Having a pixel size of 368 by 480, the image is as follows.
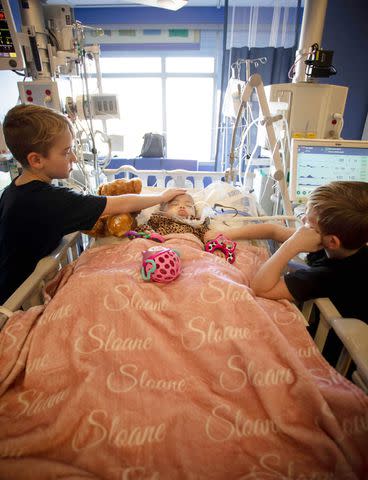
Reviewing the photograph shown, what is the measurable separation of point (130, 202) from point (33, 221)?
1.37 feet

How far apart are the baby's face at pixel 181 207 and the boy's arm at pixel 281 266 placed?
671 mm

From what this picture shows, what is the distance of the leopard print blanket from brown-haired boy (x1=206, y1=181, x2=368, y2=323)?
0.54 meters

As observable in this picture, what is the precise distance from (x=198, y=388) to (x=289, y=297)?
48cm

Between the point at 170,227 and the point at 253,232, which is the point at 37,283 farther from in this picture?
the point at 253,232

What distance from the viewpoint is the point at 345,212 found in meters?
0.92

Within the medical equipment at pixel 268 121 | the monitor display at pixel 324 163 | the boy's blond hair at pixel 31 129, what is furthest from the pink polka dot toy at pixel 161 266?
the monitor display at pixel 324 163

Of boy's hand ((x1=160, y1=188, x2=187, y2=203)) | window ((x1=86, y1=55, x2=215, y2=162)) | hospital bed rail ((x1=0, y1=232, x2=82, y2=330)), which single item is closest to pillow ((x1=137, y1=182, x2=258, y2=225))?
boy's hand ((x1=160, y1=188, x2=187, y2=203))

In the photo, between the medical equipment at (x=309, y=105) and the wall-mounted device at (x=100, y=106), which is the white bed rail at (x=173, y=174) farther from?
the medical equipment at (x=309, y=105)

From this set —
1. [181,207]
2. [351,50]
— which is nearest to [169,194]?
[181,207]

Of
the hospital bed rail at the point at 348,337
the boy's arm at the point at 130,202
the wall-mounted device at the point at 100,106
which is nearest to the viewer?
the hospital bed rail at the point at 348,337

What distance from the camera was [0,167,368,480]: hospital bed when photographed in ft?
2.08

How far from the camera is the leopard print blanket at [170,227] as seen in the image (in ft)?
5.00

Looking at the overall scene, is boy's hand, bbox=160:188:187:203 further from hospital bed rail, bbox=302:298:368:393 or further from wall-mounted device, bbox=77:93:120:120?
wall-mounted device, bbox=77:93:120:120

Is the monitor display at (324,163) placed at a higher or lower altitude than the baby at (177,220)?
higher
